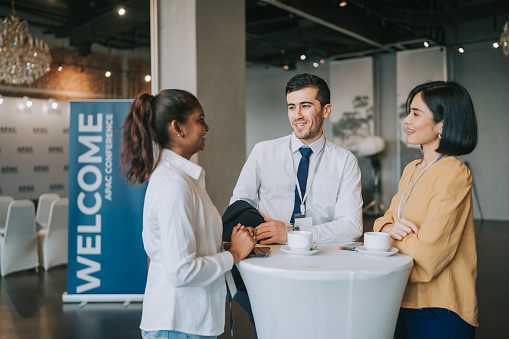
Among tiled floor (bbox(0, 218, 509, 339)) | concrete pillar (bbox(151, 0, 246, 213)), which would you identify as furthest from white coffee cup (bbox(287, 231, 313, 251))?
concrete pillar (bbox(151, 0, 246, 213))

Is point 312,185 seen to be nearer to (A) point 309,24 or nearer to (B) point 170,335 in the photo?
(B) point 170,335

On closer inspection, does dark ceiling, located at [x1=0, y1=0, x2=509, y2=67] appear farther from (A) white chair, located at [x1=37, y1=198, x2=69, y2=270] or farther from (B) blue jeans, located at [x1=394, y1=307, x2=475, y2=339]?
(B) blue jeans, located at [x1=394, y1=307, x2=475, y2=339]

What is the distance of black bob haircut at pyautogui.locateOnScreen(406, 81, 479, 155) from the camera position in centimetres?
167

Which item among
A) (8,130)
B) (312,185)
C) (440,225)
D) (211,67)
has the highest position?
(211,67)

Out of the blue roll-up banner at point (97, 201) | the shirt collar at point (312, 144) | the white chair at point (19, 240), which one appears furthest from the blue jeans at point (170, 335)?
the white chair at point (19, 240)

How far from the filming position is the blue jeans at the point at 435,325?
165cm

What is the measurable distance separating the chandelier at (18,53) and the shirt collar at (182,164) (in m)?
5.64

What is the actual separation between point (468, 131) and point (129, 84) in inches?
229

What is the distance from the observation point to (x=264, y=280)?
4.96 ft

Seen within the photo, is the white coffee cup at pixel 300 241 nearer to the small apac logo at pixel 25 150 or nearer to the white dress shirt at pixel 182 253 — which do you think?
the white dress shirt at pixel 182 253

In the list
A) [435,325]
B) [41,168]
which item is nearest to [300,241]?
[435,325]

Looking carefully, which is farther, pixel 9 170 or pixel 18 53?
pixel 9 170

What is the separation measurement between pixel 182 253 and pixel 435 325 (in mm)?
1030

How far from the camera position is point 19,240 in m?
5.50
